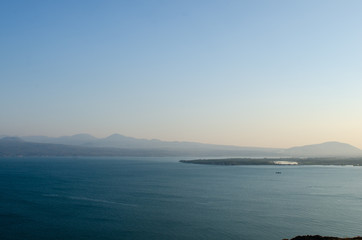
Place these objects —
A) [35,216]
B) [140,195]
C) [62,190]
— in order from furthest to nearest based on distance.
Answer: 1. [62,190]
2. [140,195]
3. [35,216]

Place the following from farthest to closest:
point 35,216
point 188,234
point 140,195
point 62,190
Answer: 1. point 62,190
2. point 140,195
3. point 35,216
4. point 188,234

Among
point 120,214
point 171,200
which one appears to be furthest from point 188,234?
point 171,200

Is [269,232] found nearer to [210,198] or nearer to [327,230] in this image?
[327,230]

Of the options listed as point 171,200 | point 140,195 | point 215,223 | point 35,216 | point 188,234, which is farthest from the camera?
point 140,195

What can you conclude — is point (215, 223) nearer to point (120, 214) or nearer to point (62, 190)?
point (120, 214)

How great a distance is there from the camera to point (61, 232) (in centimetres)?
2198

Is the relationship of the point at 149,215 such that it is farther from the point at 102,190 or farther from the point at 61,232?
the point at 102,190

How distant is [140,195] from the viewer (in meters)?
37.6

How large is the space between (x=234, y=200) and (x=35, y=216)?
19.5 meters

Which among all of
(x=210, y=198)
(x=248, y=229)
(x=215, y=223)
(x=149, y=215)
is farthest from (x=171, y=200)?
(x=248, y=229)

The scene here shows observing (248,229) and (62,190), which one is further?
(62,190)

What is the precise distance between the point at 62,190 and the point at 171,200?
1564 cm

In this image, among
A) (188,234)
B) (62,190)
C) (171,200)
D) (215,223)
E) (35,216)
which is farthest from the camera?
(62,190)

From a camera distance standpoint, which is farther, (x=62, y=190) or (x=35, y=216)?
(x=62, y=190)
